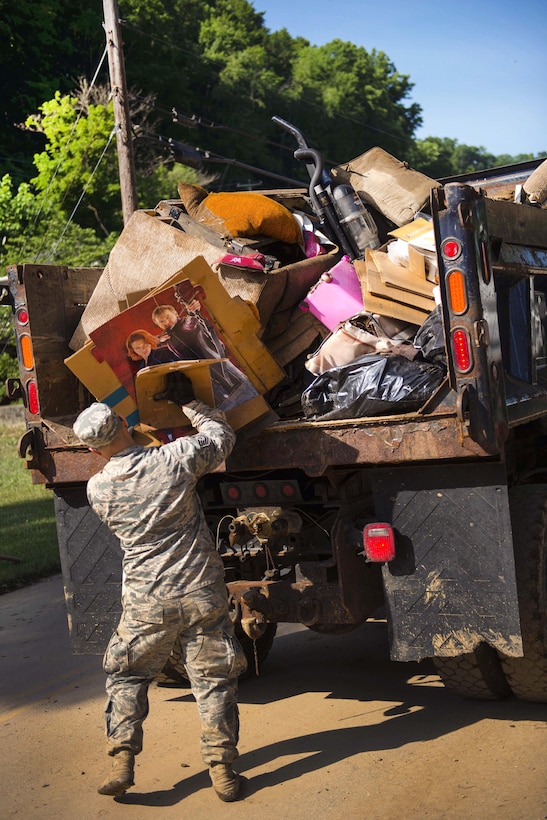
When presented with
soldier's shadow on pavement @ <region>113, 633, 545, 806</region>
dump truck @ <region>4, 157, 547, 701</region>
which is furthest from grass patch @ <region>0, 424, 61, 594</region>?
dump truck @ <region>4, 157, 547, 701</region>

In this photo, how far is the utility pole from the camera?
16.5m

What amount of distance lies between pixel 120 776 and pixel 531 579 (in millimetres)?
1868

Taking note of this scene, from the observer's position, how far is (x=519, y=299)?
476cm

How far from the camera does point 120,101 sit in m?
16.8

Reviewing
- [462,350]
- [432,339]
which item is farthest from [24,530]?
[462,350]

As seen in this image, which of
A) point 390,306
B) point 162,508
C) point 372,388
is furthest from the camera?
point 390,306

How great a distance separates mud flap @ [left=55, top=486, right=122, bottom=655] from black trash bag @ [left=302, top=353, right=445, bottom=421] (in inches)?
49.5

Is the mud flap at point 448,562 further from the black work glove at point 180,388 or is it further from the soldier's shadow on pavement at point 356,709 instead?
the black work glove at point 180,388

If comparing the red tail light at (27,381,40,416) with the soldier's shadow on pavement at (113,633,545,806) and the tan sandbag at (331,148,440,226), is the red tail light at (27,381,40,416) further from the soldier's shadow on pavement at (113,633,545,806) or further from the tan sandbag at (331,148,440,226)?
the tan sandbag at (331,148,440,226)

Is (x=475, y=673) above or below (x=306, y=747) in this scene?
above

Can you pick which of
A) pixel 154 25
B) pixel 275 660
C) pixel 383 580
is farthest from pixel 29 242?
pixel 154 25

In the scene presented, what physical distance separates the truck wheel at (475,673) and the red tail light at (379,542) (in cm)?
61

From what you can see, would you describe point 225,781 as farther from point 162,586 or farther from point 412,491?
point 412,491

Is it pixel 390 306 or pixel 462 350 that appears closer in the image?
pixel 462 350
